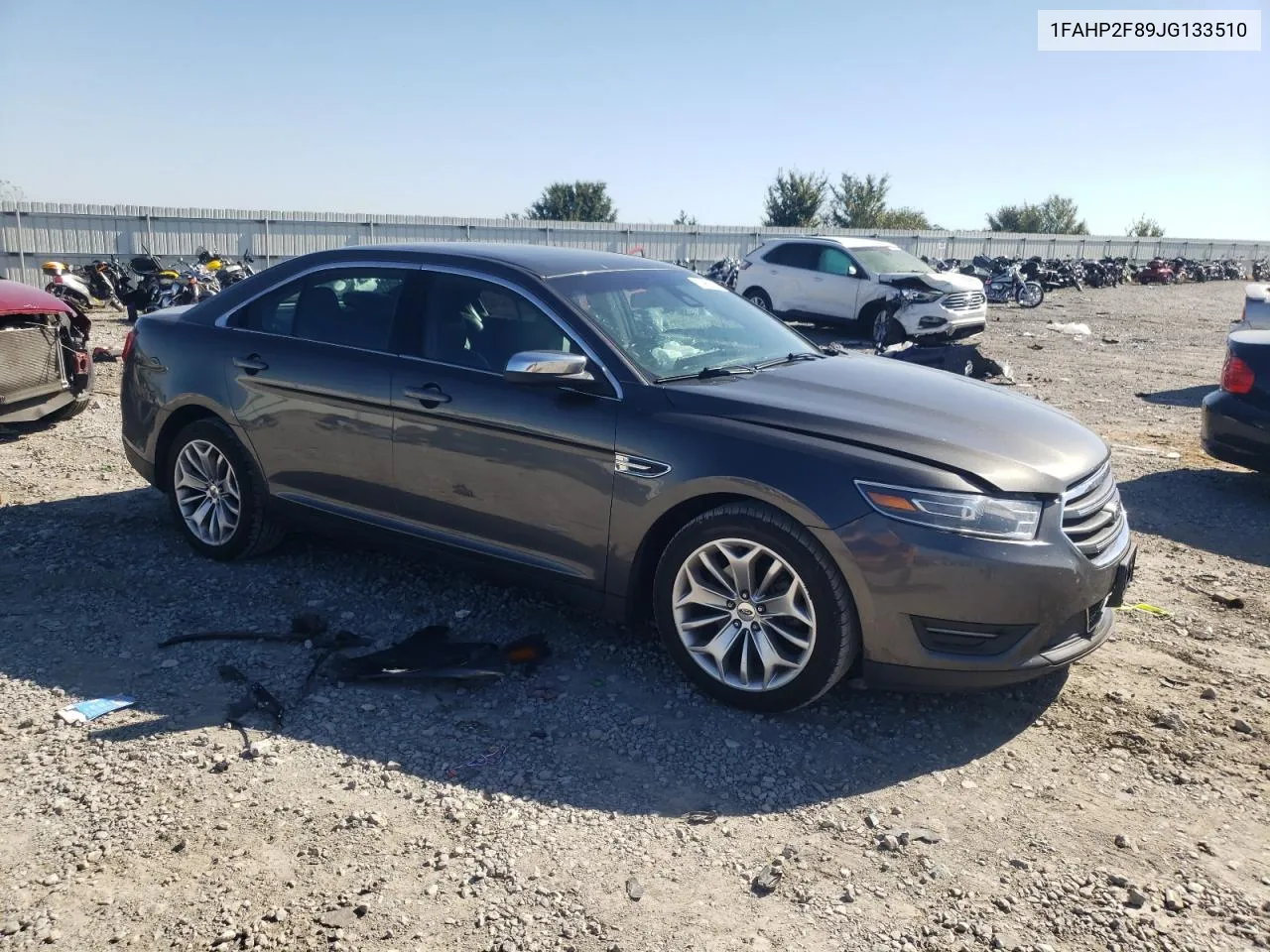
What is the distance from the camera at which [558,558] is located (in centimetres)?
446

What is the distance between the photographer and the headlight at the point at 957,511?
3.68 m

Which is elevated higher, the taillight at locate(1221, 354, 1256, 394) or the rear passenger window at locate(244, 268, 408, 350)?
the rear passenger window at locate(244, 268, 408, 350)

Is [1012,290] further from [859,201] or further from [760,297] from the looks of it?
[859,201]

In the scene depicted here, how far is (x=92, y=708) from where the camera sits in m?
4.07

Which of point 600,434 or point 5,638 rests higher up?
point 600,434

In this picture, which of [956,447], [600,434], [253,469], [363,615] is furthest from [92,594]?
[956,447]

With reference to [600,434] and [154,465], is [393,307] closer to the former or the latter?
[600,434]

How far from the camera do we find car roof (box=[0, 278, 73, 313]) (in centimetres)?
790

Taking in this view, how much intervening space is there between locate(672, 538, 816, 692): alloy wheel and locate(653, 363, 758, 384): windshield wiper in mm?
780

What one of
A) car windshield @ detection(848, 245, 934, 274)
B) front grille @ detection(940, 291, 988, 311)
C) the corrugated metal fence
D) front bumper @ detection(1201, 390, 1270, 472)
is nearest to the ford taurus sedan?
front bumper @ detection(1201, 390, 1270, 472)

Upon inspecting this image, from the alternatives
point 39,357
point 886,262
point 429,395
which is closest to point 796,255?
point 886,262

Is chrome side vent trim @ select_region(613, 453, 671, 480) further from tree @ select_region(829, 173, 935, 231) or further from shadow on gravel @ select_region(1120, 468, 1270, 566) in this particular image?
tree @ select_region(829, 173, 935, 231)

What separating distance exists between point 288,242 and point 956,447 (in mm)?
25009

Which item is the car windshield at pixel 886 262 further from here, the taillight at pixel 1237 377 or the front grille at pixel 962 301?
the taillight at pixel 1237 377
